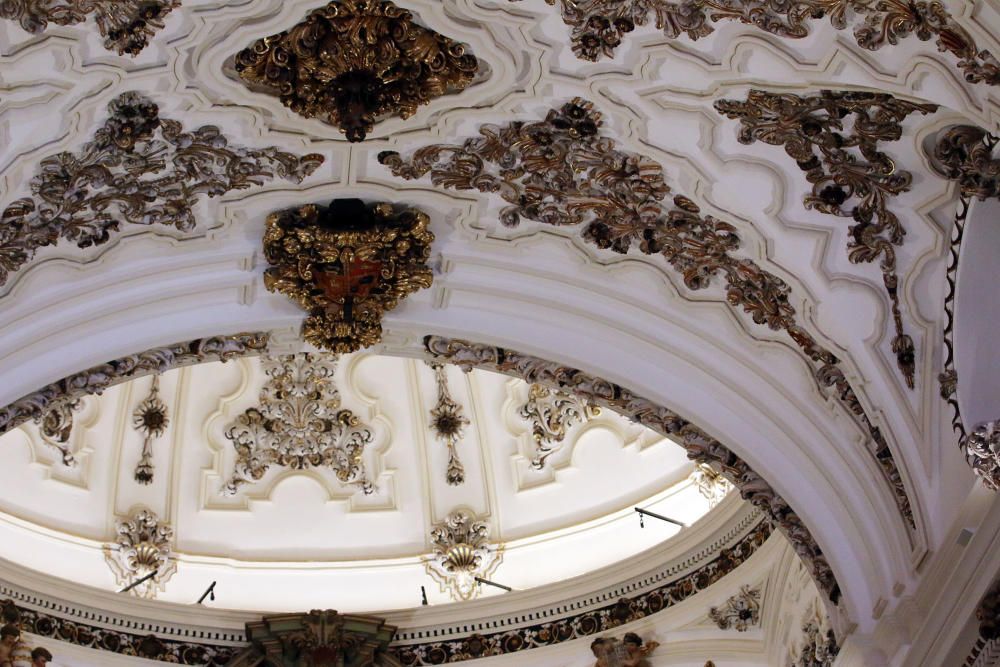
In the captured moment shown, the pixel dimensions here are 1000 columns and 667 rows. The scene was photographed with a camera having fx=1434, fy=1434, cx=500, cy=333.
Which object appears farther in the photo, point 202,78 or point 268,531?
point 268,531

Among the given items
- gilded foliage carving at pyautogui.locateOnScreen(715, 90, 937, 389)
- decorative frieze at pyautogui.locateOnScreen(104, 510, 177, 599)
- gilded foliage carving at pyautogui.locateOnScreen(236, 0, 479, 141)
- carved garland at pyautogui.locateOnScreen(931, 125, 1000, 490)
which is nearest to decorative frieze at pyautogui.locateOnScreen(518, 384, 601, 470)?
decorative frieze at pyautogui.locateOnScreen(104, 510, 177, 599)

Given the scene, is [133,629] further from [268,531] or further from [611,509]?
[611,509]

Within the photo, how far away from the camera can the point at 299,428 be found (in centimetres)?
1409

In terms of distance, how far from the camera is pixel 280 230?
28.6 ft

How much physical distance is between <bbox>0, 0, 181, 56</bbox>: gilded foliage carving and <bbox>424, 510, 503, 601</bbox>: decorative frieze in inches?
290

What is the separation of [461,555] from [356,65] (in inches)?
279

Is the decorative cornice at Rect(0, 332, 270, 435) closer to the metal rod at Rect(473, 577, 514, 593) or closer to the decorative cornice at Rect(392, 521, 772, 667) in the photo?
the decorative cornice at Rect(392, 521, 772, 667)

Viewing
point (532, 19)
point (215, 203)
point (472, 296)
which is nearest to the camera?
point (532, 19)

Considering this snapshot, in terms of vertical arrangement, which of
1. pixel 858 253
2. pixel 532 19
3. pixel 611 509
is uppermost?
pixel 611 509

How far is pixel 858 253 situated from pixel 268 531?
24.7 feet

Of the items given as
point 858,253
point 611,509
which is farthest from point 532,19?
point 611,509

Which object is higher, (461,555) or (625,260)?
(461,555)

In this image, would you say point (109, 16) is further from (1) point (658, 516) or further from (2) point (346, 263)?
(1) point (658, 516)

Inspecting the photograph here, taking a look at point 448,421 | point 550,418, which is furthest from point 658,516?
point 448,421
